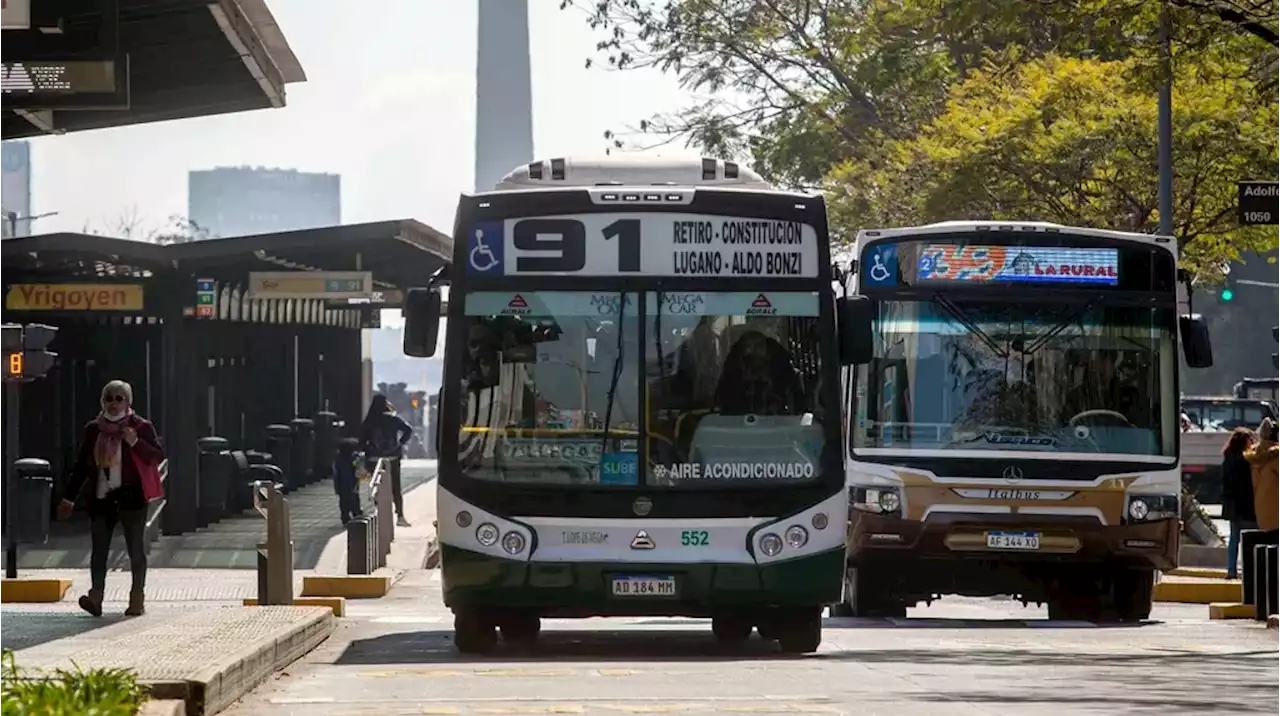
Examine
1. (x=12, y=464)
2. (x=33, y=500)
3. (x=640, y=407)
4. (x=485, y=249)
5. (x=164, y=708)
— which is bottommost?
(x=164, y=708)

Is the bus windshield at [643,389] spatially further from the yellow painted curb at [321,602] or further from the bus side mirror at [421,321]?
the yellow painted curb at [321,602]

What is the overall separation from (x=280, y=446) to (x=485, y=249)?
27.6 metres

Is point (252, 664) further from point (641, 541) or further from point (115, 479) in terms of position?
point (115, 479)

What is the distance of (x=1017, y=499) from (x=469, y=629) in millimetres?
5217

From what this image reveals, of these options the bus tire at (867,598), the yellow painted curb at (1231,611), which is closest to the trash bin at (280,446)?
the bus tire at (867,598)

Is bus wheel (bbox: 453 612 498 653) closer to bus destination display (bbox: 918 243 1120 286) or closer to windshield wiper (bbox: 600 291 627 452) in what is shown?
windshield wiper (bbox: 600 291 627 452)

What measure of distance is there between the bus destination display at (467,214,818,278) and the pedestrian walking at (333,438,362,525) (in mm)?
17724

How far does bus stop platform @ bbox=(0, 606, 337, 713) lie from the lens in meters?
11.7

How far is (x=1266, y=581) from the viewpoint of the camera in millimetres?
21219

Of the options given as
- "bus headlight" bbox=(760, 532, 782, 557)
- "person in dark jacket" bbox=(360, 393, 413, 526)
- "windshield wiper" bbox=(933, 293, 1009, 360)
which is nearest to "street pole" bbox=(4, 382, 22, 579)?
"person in dark jacket" bbox=(360, 393, 413, 526)

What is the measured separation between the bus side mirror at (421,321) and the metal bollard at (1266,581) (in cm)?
815

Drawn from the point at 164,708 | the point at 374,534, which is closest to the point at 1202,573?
the point at 374,534

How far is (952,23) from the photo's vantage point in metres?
19.0

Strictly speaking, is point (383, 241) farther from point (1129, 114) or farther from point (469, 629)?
point (469, 629)
